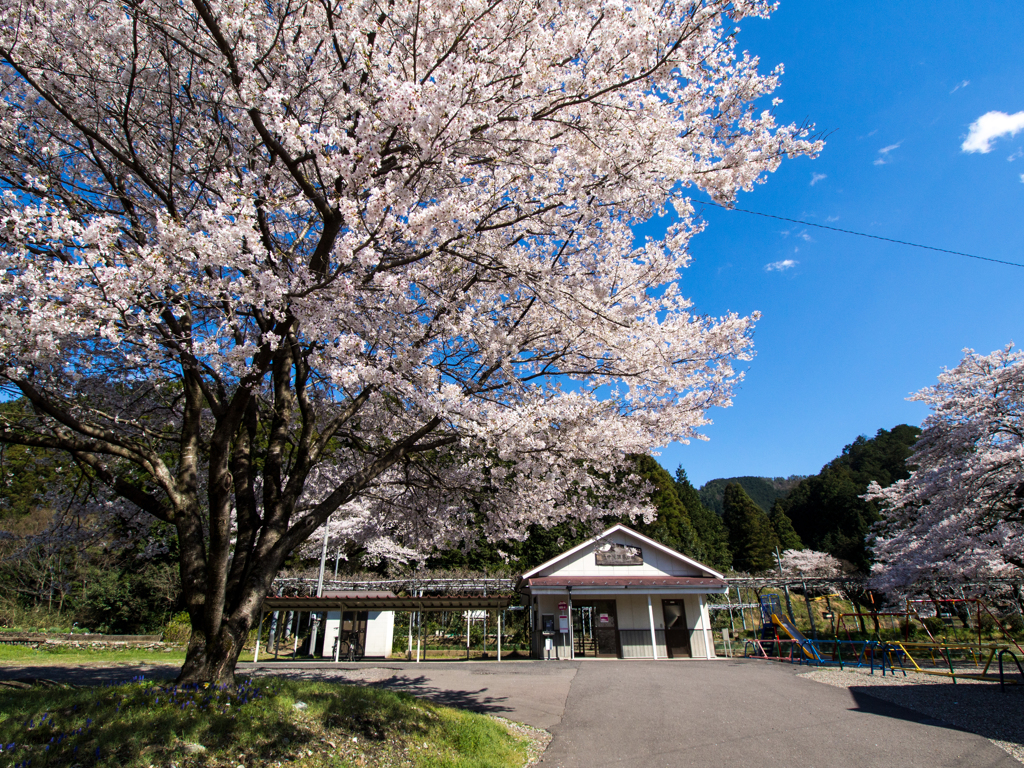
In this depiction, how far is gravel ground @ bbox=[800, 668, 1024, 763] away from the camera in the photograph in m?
7.45

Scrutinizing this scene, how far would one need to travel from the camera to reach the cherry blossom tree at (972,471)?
14391 millimetres

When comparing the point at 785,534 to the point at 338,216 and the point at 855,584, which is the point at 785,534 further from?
the point at 338,216

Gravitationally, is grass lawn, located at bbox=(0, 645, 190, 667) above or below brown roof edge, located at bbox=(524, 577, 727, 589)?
below

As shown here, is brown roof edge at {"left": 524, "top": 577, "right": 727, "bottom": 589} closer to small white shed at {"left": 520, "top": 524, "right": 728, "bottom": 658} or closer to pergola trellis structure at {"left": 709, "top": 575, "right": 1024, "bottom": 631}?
small white shed at {"left": 520, "top": 524, "right": 728, "bottom": 658}

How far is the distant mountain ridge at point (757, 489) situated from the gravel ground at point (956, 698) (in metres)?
123

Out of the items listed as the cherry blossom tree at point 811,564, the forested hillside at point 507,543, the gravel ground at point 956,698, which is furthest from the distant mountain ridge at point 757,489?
the gravel ground at point 956,698

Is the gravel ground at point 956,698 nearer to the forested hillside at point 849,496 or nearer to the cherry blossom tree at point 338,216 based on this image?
the cherry blossom tree at point 338,216

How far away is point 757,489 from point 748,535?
10318 cm

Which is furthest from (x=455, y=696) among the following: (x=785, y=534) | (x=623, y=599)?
(x=785, y=534)

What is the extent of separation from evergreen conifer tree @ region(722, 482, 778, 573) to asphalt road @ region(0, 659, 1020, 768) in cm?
4556

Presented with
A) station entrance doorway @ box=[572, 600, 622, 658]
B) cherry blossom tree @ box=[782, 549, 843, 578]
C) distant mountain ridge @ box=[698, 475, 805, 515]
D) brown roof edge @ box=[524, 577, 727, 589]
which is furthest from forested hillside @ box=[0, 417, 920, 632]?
distant mountain ridge @ box=[698, 475, 805, 515]

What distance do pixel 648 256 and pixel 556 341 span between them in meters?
1.62

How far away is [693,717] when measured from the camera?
317 inches

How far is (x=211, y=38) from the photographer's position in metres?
4.88
